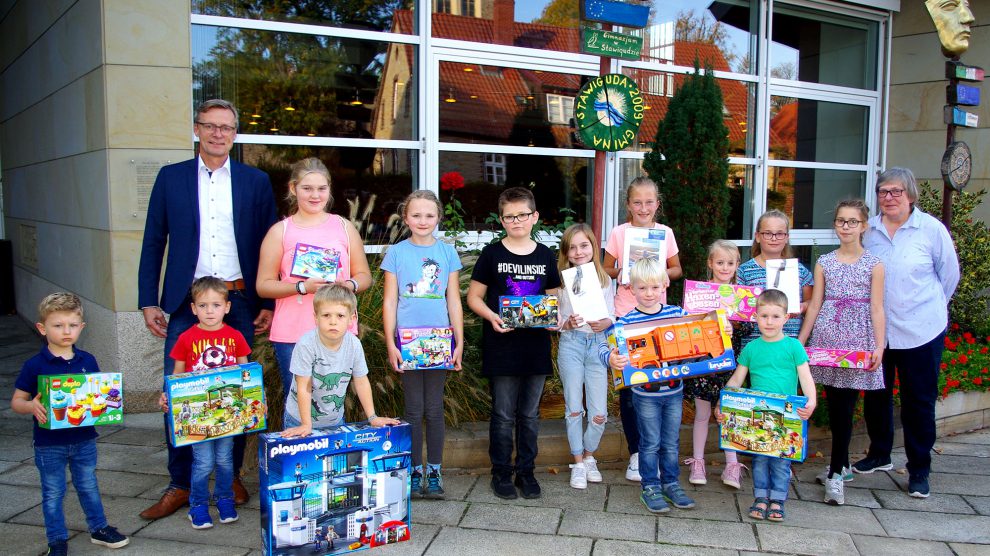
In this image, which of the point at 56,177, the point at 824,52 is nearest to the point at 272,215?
the point at 56,177

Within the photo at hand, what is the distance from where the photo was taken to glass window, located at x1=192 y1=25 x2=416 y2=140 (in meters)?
6.51

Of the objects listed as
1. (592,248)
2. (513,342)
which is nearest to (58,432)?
(513,342)

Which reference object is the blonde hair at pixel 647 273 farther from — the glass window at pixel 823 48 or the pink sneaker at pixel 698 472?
the glass window at pixel 823 48

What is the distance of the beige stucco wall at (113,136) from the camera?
232 inches

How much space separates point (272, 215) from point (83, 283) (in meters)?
3.76

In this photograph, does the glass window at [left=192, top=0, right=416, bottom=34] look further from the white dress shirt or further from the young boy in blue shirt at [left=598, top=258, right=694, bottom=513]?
the young boy in blue shirt at [left=598, top=258, right=694, bottom=513]

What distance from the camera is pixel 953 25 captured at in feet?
20.9

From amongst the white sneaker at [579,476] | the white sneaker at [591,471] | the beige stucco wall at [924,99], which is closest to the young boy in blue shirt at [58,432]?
the white sneaker at [579,476]

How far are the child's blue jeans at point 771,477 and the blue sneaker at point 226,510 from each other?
291 cm

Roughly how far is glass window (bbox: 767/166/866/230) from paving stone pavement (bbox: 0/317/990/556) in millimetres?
5347

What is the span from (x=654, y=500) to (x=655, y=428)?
1.33 ft

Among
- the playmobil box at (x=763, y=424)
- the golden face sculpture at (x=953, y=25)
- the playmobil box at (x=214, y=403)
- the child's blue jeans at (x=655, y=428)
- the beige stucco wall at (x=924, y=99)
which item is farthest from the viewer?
the beige stucco wall at (x=924, y=99)

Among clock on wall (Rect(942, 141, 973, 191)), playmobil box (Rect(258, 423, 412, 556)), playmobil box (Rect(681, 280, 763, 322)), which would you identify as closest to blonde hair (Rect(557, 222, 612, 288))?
playmobil box (Rect(681, 280, 763, 322))

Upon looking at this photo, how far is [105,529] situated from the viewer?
3.67 metres
